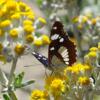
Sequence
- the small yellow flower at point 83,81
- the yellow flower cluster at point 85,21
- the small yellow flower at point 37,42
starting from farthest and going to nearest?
1. the yellow flower cluster at point 85,21
2. the small yellow flower at point 37,42
3. the small yellow flower at point 83,81

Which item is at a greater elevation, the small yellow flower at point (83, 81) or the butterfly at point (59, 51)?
the butterfly at point (59, 51)

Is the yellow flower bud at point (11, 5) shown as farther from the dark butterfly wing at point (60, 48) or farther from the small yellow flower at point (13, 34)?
the dark butterfly wing at point (60, 48)

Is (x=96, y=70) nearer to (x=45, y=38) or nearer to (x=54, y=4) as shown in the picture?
(x=45, y=38)

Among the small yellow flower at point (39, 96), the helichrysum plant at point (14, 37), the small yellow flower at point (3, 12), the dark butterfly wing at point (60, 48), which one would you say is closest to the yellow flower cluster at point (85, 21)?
the dark butterfly wing at point (60, 48)

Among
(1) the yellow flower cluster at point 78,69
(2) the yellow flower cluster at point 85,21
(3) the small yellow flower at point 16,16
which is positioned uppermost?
(3) the small yellow flower at point 16,16

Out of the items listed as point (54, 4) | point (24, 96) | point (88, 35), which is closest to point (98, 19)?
point (88, 35)

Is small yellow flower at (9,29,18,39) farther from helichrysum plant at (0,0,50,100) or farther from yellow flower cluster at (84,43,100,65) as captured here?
yellow flower cluster at (84,43,100,65)

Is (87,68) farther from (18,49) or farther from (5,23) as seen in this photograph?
(5,23)

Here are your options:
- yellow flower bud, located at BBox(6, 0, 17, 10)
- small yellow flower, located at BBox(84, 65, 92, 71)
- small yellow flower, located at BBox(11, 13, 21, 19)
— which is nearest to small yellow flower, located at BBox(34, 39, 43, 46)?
small yellow flower, located at BBox(11, 13, 21, 19)

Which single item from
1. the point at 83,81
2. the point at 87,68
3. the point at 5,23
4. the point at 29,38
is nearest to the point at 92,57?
the point at 87,68
